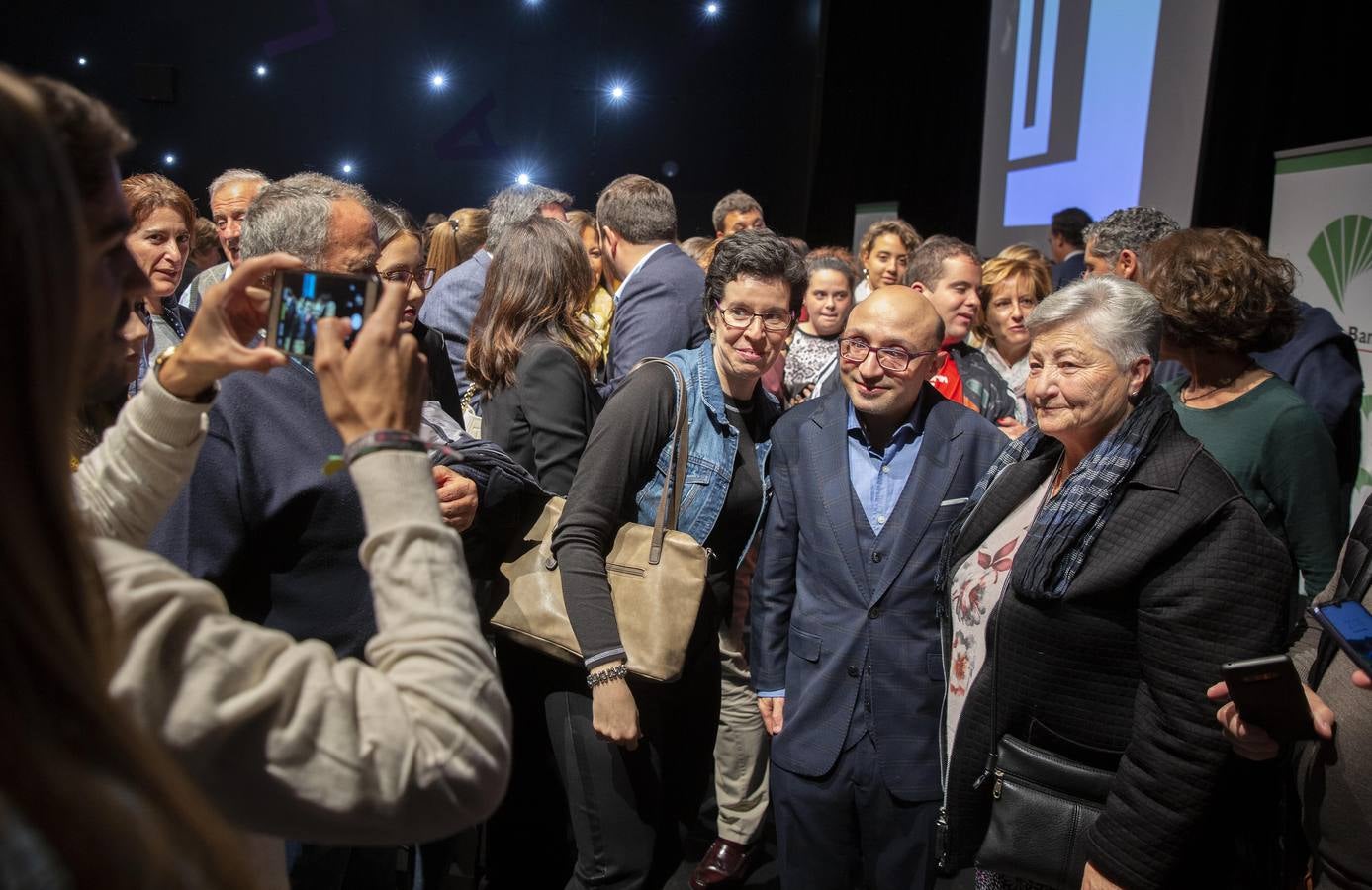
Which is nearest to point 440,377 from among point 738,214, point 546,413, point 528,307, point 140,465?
point 528,307

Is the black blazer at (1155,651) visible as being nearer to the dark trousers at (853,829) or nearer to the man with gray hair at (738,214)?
the dark trousers at (853,829)

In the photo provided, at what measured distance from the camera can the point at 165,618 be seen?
710 mm

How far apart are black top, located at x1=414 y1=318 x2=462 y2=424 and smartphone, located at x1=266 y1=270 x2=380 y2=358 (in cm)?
146

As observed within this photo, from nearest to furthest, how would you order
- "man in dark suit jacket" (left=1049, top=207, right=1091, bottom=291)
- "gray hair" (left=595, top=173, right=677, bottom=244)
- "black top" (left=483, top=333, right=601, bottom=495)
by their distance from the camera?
"black top" (left=483, top=333, right=601, bottom=495) → "gray hair" (left=595, top=173, right=677, bottom=244) → "man in dark suit jacket" (left=1049, top=207, right=1091, bottom=291)

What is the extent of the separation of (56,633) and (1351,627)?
1.57 meters

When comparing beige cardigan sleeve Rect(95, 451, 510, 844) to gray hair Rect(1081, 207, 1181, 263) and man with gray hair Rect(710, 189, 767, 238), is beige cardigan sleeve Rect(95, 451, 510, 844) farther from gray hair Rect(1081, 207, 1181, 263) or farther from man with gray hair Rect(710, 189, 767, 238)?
man with gray hair Rect(710, 189, 767, 238)

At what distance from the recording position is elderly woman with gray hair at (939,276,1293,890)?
160cm

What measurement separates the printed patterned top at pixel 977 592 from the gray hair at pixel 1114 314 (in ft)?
0.94

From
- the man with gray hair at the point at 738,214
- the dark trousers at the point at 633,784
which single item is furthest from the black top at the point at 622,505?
the man with gray hair at the point at 738,214

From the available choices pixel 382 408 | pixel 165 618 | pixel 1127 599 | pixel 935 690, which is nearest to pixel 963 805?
pixel 935 690

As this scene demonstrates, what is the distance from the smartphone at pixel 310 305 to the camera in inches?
41.2

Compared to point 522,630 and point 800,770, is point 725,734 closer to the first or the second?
point 800,770

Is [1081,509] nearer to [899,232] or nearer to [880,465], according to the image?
[880,465]

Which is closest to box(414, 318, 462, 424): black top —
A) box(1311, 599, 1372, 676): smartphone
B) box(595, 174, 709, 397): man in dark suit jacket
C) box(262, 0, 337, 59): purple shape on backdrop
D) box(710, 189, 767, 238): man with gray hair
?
box(595, 174, 709, 397): man in dark suit jacket
